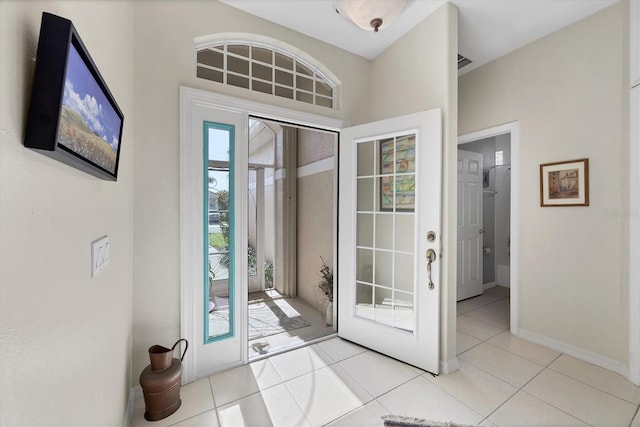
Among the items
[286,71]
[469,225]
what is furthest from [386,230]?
[469,225]

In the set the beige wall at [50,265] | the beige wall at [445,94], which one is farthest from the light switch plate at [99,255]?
the beige wall at [445,94]

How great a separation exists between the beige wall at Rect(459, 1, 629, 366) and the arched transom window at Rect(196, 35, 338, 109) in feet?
6.45

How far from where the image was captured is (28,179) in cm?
55

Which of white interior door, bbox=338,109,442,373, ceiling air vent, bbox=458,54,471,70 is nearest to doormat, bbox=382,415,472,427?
white interior door, bbox=338,109,442,373

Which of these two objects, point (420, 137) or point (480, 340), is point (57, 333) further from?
point (480, 340)

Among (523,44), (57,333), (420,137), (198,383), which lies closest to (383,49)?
(420,137)

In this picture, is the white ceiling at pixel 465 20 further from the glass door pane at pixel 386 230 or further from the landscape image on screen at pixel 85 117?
the landscape image on screen at pixel 85 117

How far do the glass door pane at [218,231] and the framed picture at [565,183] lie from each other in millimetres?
2928

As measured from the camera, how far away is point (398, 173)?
226 centimetres

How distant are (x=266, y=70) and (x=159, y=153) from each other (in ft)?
3.88

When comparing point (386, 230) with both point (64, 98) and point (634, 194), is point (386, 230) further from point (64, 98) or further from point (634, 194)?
point (64, 98)

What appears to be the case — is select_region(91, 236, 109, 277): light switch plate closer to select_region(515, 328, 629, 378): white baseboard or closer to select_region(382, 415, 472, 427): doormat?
select_region(382, 415, 472, 427): doormat

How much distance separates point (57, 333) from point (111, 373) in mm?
719

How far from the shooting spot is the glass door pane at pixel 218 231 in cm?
198
